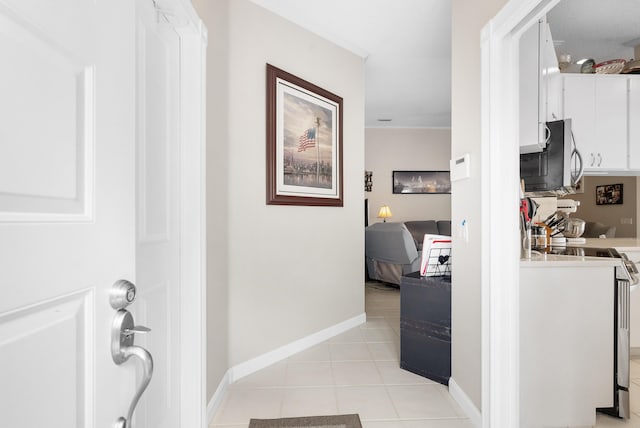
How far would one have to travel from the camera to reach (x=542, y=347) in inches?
70.4

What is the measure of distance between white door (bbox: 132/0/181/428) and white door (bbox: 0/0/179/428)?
621mm

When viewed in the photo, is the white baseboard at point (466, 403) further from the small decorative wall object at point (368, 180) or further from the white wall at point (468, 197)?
the small decorative wall object at point (368, 180)

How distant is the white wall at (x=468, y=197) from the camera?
191cm

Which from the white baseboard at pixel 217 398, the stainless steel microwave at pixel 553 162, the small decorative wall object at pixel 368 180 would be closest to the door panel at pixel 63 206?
the white baseboard at pixel 217 398

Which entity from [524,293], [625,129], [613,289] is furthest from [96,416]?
[625,129]

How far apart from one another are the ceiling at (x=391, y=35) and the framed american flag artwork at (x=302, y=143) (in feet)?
1.71

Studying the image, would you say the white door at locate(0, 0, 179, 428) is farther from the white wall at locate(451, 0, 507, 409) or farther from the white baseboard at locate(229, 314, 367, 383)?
the white baseboard at locate(229, 314, 367, 383)

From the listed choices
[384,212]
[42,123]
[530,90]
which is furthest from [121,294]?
[384,212]

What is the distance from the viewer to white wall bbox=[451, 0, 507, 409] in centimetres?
191

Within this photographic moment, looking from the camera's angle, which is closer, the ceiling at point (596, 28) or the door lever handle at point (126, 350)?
the door lever handle at point (126, 350)

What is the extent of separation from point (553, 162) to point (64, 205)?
236 centimetres

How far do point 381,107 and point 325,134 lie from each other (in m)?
2.86

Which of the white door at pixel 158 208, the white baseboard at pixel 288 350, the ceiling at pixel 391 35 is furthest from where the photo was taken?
the ceiling at pixel 391 35

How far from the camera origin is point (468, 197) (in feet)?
6.63
